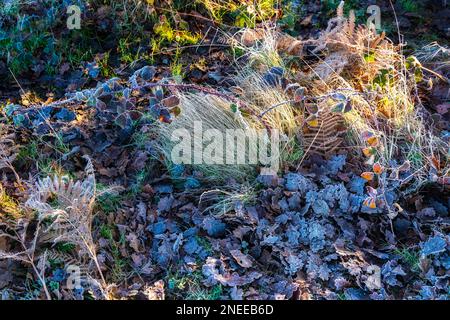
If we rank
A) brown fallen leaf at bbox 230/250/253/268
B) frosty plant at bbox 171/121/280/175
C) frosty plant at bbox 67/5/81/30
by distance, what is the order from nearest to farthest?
brown fallen leaf at bbox 230/250/253/268, frosty plant at bbox 171/121/280/175, frosty plant at bbox 67/5/81/30

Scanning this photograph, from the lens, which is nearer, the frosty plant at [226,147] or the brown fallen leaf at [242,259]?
the brown fallen leaf at [242,259]

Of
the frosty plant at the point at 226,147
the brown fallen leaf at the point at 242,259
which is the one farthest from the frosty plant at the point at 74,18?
the brown fallen leaf at the point at 242,259

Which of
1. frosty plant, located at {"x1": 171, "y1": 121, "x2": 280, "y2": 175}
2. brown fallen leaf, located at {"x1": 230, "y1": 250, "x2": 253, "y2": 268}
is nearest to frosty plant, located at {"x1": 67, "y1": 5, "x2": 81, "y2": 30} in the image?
frosty plant, located at {"x1": 171, "y1": 121, "x2": 280, "y2": 175}

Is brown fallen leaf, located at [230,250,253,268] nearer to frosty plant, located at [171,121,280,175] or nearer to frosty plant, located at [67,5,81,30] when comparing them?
frosty plant, located at [171,121,280,175]

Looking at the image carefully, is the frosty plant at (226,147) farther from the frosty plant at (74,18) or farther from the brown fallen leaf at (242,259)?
the frosty plant at (74,18)

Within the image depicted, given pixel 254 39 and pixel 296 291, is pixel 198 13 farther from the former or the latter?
pixel 296 291

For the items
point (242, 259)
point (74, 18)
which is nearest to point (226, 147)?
point (242, 259)

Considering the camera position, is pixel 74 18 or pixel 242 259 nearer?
pixel 242 259

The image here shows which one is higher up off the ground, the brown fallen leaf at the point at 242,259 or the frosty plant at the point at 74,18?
the frosty plant at the point at 74,18


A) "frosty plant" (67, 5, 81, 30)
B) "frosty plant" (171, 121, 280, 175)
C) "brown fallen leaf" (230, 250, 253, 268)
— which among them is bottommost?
"brown fallen leaf" (230, 250, 253, 268)

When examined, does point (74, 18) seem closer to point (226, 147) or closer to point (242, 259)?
point (226, 147)

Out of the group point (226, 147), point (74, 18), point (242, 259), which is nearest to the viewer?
point (242, 259)

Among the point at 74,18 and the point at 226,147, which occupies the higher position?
the point at 74,18
